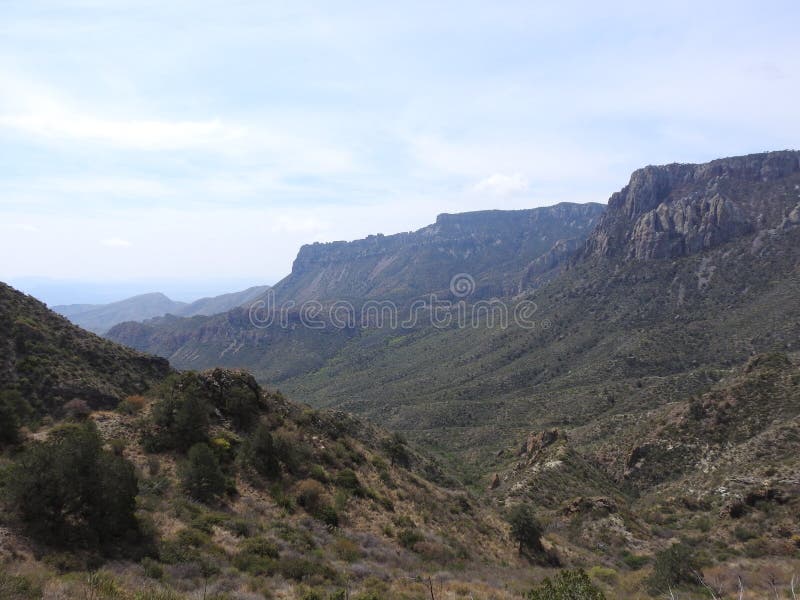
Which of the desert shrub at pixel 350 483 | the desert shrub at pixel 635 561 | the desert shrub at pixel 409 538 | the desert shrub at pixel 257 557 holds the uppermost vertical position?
the desert shrub at pixel 257 557

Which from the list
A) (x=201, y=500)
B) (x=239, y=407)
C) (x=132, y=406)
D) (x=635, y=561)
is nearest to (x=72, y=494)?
(x=201, y=500)

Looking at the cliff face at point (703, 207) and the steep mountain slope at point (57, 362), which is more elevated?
the cliff face at point (703, 207)

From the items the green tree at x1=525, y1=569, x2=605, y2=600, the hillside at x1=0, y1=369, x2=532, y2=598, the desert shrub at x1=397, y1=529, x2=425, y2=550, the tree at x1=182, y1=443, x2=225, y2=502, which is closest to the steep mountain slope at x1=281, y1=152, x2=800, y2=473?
the hillside at x1=0, y1=369, x2=532, y2=598

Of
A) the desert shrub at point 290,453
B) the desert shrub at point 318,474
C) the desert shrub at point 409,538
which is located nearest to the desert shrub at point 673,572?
the desert shrub at point 409,538

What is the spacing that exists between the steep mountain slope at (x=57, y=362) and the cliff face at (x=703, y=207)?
127493 mm

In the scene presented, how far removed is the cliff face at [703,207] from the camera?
112 metres

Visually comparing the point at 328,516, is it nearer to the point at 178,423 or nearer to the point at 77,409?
the point at 178,423

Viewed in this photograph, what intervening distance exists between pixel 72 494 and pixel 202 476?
218 inches

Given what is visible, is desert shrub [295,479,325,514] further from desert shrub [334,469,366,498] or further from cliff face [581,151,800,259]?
cliff face [581,151,800,259]

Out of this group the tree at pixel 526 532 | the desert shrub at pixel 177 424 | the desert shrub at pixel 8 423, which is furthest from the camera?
the tree at pixel 526 532

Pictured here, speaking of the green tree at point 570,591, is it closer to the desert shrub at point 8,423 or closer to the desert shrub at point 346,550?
the desert shrub at point 346,550

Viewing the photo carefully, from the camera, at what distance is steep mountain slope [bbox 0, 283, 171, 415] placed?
2616 cm

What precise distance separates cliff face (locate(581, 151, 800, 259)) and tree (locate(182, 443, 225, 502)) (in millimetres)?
127104

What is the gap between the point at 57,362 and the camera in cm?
2900
